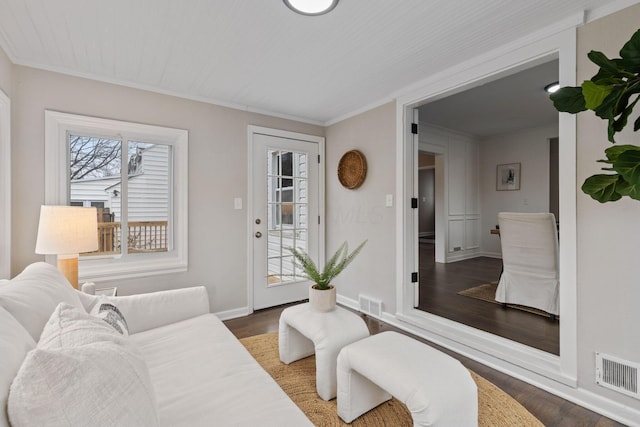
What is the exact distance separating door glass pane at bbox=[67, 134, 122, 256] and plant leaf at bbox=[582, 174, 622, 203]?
333 cm

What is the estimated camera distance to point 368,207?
3.31 m

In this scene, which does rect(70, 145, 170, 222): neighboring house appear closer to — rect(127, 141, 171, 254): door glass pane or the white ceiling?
rect(127, 141, 171, 254): door glass pane

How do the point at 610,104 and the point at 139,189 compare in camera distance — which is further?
the point at 139,189

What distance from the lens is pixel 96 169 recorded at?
2602mm

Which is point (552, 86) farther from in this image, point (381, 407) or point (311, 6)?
point (381, 407)

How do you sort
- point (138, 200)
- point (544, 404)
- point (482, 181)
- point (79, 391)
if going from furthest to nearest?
1. point (482, 181)
2. point (138, 200)
3. point (544, 404)
4. point (79, 391)

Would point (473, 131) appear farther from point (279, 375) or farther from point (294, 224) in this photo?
point (279, 375)

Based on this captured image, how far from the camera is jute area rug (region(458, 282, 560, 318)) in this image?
3.08m

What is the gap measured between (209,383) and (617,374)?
2154 millimetres

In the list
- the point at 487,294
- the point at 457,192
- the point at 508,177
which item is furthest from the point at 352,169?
the point at 508,177

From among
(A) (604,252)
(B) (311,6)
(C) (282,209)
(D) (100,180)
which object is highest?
(B) (311,6)

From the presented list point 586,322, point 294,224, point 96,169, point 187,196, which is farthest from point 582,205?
point 96,169

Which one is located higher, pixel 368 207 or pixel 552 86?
pixel 552 86

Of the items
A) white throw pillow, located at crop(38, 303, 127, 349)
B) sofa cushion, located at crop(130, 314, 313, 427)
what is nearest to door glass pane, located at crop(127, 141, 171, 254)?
sofa cushion, located at crop(130, 314, 313, 427)
